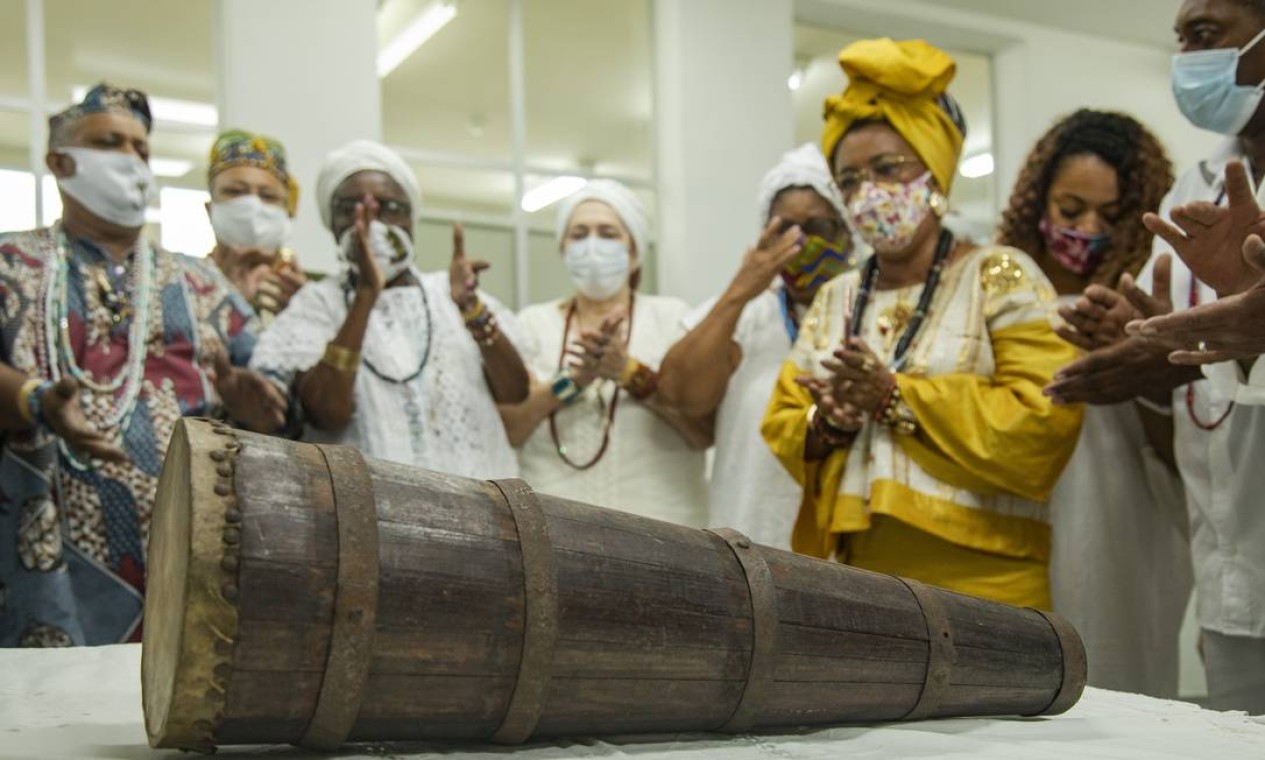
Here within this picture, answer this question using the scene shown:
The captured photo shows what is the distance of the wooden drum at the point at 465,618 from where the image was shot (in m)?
1.27

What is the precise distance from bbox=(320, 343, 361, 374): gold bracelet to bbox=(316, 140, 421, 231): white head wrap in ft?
1.94

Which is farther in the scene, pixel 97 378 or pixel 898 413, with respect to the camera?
pixel 97 378

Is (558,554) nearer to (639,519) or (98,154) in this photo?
(639,519)

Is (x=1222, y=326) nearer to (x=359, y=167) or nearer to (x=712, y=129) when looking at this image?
(x=359, y=167)

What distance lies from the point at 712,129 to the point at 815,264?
10.6 ft

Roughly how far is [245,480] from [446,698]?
1.08 ft

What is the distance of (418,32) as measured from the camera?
248 inches

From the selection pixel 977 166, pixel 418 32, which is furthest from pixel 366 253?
pixel 977 166

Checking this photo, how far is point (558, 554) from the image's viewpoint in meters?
1.48

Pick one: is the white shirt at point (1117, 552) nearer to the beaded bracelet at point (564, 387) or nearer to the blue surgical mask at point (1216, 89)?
the blue surgical mask at point (1216, 89)

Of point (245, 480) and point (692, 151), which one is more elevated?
point (692, 151)

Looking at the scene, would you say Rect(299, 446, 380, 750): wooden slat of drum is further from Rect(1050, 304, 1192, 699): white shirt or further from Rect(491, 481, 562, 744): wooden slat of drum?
Rect(1050, 304, 1192, 699): white shirt

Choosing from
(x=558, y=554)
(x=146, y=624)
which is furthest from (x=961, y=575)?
(x=146, y=624)

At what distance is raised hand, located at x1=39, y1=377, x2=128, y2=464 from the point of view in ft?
9.24
